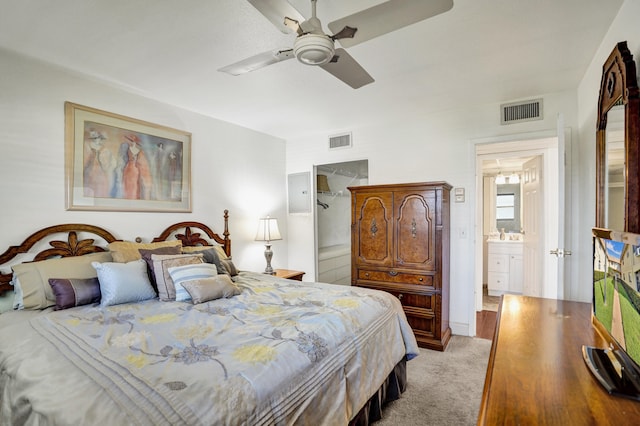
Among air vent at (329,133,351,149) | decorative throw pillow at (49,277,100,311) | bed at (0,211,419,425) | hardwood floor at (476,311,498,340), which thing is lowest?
hardwood floor at (476,311,498,340)

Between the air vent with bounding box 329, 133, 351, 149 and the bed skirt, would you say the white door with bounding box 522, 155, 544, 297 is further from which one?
the bed skirt

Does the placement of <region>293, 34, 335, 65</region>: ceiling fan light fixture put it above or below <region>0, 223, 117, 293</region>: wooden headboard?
above

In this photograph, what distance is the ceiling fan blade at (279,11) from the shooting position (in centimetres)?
136

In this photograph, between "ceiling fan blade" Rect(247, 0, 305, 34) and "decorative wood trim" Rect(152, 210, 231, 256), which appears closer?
"ceiling fan blade" Rect(247, 0, 305, 34)

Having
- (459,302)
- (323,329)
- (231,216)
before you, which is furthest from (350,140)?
(323,329)

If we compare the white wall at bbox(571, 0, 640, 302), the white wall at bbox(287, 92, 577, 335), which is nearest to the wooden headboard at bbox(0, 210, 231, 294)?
the white wall at bbox(287, 92, 577, 335)

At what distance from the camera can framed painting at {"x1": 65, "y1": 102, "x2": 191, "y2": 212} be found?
259cm

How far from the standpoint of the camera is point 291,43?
2.14m

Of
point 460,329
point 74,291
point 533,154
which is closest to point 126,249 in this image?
point 74,291

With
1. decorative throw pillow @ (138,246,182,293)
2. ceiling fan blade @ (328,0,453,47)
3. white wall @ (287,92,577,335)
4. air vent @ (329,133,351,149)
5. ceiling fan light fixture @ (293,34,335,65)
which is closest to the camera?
ceiling fan blade @ (328,0,453,47)

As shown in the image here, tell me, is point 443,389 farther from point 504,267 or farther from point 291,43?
point 504,267

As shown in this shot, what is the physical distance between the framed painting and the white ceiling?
36 cm

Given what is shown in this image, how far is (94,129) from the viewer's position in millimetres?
2695

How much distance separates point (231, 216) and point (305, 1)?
266cm
